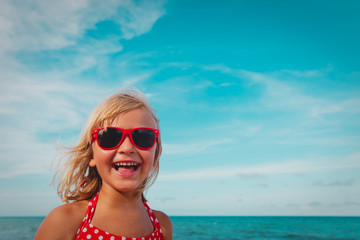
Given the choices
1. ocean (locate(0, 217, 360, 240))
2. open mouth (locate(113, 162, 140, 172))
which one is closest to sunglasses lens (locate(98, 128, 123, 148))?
open mouth (locate(113, 162, 140, 172))

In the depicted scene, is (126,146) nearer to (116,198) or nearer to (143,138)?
(143,138)

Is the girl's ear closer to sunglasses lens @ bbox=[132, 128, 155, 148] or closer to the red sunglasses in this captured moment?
the red sunglasses

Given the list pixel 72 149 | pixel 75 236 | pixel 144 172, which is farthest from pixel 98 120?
pixel 75 236

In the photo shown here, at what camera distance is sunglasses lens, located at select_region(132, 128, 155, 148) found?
7.54 ft

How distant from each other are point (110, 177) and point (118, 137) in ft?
1.04

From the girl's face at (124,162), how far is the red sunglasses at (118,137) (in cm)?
3

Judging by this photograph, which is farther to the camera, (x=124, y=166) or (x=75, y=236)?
(x=124, y=166)

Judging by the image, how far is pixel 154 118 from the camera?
2639mm

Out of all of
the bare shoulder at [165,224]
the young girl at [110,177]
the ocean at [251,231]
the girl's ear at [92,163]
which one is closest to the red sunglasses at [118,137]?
the young girl at [110,177]

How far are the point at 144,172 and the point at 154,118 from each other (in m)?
0.52

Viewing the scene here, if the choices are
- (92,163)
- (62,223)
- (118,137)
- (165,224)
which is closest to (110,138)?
(118,137)

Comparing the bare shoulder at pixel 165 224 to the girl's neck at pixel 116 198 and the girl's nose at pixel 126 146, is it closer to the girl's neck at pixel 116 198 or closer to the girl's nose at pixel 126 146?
the girl's neck at pixel 116 198

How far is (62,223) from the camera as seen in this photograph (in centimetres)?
209

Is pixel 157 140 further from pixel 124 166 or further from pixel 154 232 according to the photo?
pixel 154 232
